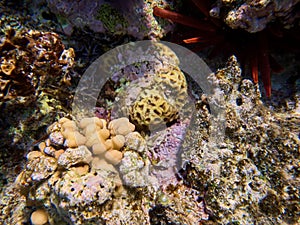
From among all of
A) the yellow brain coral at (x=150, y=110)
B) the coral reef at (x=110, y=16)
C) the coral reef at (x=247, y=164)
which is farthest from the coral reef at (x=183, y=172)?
the coral reef at (x=110, y=16)

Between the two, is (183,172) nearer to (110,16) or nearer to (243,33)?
(243,33)

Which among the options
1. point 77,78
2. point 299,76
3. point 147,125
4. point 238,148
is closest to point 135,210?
point 147,125

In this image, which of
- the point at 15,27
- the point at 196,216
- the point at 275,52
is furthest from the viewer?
the point at 275,52

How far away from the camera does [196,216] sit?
7.32ft

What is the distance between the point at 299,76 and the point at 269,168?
4.01ft

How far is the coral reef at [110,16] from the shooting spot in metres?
2.62

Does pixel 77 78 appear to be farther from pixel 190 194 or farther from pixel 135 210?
pixel 190 194

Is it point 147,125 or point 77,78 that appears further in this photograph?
point 77,78

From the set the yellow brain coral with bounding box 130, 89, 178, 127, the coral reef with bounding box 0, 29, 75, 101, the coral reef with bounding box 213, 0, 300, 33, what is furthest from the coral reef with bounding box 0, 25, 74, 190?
the coral reef with bounding box 213, 0, 300, 33

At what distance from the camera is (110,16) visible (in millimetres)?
2688

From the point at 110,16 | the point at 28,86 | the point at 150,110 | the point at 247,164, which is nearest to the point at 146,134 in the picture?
the point at 150,110

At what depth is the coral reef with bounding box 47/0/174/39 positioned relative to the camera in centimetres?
262

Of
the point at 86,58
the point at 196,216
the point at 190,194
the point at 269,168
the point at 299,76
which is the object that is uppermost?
the point at 86,58

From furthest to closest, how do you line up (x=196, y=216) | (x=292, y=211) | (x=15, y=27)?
(x=15, y=27), (x=196, y=216), (x=292, y=211)
